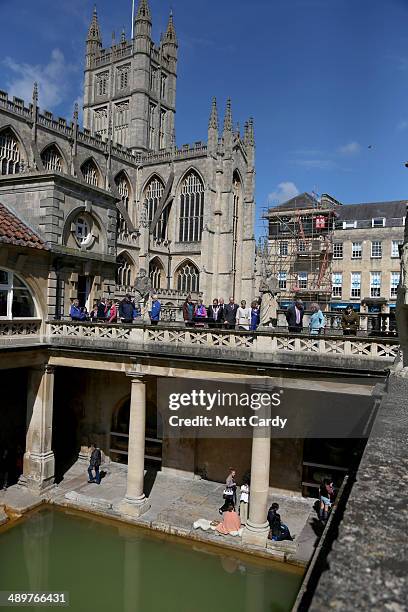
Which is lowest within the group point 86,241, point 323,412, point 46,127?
point 323,412

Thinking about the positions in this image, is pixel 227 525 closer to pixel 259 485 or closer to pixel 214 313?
pixel 259 485

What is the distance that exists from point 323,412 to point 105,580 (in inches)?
370

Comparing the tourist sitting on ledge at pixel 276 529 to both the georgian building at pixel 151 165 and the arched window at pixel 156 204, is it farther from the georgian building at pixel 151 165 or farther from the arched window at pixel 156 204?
the arched window at pixel 156 204

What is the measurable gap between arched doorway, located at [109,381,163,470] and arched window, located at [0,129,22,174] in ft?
88.2

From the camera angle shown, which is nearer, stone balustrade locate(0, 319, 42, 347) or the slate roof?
stone balustrade locate(0, 319, 42, 347)

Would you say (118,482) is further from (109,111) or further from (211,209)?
(109,111)

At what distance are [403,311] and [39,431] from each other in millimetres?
14211

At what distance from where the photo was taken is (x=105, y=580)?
11.9 metres

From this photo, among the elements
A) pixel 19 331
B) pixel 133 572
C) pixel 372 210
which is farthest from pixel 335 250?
pixel 133 572

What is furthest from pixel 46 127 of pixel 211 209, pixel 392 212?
pixel 392 212

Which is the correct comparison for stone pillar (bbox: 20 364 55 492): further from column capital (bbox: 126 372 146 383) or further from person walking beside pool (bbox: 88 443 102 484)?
column capital (bbox: 126 372 146 383)

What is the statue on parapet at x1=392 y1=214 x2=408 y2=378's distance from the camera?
648 cm

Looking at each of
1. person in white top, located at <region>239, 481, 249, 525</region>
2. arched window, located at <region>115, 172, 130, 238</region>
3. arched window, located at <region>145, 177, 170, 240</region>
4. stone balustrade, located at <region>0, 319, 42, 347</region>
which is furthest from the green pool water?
arched window, located at <region>115, 172, 130, 238</region>

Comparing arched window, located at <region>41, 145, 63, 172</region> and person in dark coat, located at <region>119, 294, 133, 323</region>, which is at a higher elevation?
arched window, located at <region>41, 145, 63, 172</region>
